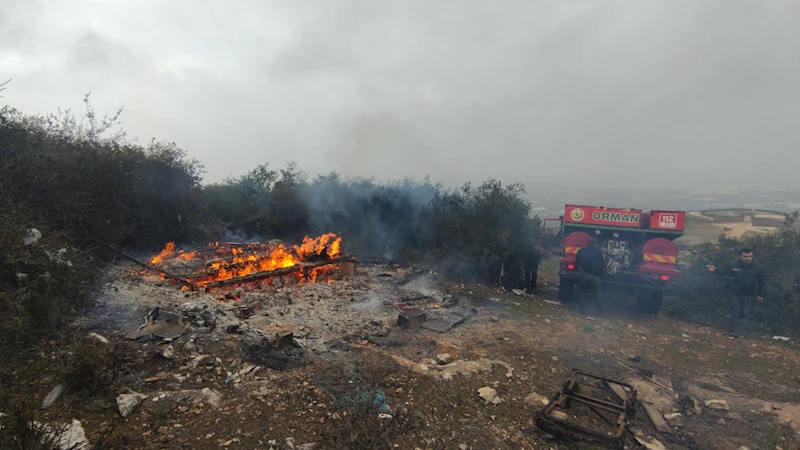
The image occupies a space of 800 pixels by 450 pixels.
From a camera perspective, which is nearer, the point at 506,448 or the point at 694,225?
the point at 506,448

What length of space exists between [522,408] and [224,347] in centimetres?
435

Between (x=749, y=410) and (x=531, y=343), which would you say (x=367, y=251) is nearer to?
(x=531, y=343)

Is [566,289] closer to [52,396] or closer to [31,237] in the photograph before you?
[52,396]

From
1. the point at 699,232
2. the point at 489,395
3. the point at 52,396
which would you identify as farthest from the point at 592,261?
the point at 699,232

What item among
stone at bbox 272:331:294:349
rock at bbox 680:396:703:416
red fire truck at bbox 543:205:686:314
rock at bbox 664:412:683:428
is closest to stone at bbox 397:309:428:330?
stone at bbox 272:331:294:349

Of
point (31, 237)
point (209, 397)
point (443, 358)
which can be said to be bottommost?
point (443, 358)

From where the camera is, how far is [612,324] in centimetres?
883

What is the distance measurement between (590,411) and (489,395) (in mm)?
1281

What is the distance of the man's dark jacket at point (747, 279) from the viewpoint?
30.1ft

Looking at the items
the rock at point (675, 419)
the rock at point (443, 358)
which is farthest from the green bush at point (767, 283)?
the rock at point (443, 358)

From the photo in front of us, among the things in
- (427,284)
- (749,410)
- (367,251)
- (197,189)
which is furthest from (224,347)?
(197,189)

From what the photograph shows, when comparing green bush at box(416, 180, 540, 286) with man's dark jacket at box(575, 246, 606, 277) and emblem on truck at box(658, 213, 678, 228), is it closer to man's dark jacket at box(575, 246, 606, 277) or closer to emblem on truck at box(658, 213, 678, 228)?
man's dark jacket at box(575, 246, 606, 277)

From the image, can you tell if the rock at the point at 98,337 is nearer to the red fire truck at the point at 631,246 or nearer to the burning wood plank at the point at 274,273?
the burning wood plank at the point at 274,273

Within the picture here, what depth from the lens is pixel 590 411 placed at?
16.4 feet
